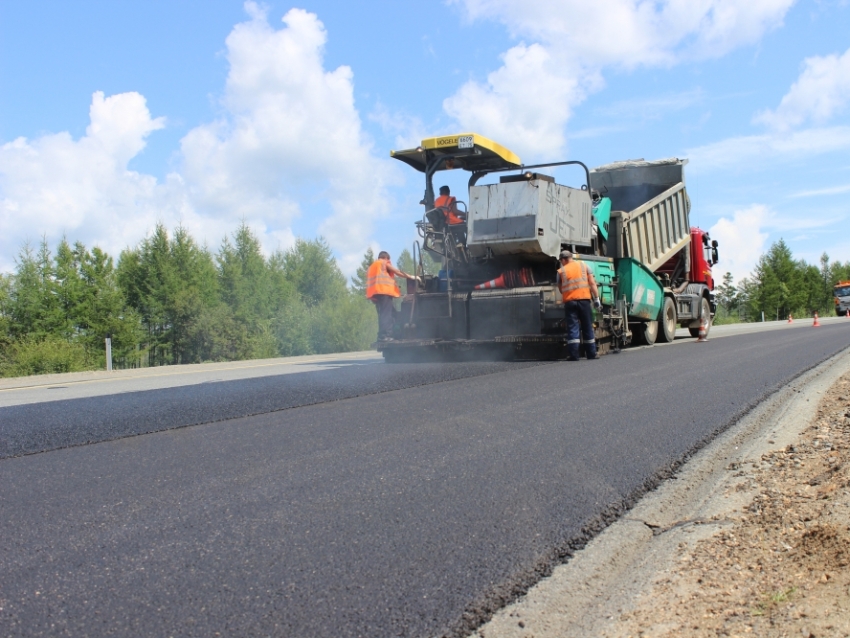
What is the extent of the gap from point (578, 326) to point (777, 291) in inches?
2568

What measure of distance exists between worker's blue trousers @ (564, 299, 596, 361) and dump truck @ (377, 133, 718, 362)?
185 millimetres

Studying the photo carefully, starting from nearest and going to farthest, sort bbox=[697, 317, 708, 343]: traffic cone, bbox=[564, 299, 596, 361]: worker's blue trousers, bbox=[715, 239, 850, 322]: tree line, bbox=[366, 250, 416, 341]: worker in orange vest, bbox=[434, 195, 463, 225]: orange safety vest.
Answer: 1. bbox=[564, 299, 596, 361]: worker's blue trousers
2. bbox=[434, 195, 463, 225]: orange safety vest
3. bbox=[366, 250, 416, 341]: worker in orange vest
4. bbox=[697, 317, 708, 343]: traffic cone
5. bbox=[715, 239, 850, 322]: tree line

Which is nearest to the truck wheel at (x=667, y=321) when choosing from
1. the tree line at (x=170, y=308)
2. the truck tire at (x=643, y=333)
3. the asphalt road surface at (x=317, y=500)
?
the truck tire at (x=643, y=333)

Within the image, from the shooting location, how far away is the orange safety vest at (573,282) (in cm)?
932

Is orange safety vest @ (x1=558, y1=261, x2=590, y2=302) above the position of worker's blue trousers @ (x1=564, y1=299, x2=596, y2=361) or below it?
above

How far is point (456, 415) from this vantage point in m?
4.93

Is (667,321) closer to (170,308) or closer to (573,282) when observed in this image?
(573,282)

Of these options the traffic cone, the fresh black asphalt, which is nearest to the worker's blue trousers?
the fresh black asphalt

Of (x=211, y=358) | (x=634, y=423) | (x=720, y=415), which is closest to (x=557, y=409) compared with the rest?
(x=634, y=423)

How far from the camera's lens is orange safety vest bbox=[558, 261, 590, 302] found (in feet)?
30.6

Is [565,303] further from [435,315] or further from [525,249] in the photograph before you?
[435,315]

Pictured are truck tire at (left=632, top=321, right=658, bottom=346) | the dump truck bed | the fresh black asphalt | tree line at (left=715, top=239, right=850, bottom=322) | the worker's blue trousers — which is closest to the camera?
the fresh black asphalt

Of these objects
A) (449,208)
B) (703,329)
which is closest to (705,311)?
(703,329)

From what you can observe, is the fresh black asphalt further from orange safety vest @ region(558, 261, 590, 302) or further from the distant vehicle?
the distant vehicle
